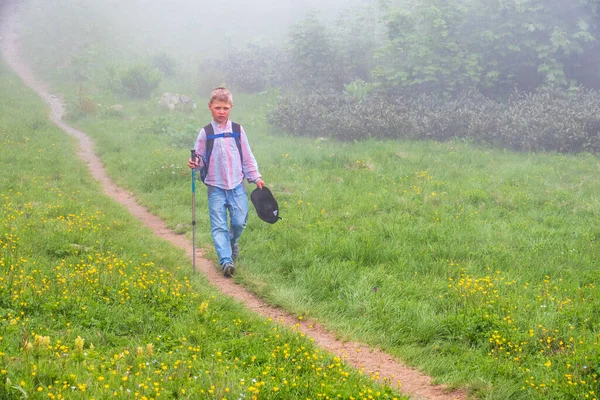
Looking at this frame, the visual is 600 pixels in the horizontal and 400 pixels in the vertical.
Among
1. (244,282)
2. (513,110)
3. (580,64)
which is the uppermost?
(580,64)

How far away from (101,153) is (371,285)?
11447 mm

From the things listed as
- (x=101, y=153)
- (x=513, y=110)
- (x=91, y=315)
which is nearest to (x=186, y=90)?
(x=101, y=153)

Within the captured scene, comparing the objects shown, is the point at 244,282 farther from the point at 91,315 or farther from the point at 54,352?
the point at 54,352

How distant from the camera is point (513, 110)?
1580 cm

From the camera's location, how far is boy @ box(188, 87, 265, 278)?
7289 millimetres

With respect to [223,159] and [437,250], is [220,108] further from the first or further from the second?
[437,250]

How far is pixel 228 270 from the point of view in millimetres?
7316

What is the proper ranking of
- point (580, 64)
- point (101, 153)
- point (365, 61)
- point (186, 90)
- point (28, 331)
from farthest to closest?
point (186, 90), point (365, 61), point (580, 64), point (101, 153), point (28, 331)

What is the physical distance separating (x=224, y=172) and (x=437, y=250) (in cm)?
322

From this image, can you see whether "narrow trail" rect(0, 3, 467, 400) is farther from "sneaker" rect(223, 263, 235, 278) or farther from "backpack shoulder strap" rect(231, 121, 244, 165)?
"backpack shoulder strap" rect(231, 121, 244, 165)

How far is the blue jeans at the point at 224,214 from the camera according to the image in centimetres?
741

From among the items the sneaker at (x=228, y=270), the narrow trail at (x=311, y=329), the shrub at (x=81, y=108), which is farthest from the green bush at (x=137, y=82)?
the sneaker at (x=228, y=270)

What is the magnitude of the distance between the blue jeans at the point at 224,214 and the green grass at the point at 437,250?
0.38 metres

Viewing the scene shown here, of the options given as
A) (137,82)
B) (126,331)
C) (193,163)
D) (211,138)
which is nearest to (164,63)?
(137,82)
